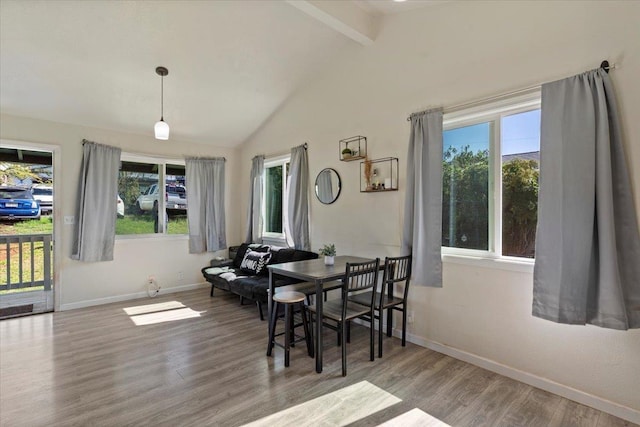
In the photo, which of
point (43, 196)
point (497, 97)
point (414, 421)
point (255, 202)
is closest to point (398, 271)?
A: point (414, 421)

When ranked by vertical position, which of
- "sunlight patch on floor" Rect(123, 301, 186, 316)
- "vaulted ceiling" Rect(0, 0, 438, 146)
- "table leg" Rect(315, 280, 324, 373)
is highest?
"vaulted ceiling" Rect(0, 0, 438, 146)

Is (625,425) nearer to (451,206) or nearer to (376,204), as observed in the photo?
(451,206)

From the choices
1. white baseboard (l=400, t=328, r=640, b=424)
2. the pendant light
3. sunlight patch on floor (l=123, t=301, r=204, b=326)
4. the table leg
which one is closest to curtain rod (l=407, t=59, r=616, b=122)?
the table leg

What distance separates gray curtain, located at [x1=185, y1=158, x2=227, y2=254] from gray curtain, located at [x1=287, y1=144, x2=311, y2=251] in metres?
1.71

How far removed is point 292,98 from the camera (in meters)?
4.66

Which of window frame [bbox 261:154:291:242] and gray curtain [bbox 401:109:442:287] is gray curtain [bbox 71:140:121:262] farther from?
gray curtain [bbox 401:109:442:287]

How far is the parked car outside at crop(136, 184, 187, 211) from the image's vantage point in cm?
507

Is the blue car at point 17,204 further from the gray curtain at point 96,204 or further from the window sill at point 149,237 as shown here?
the window sill at point 149,237

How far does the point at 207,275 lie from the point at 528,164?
14.0 ft

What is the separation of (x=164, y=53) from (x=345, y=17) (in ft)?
6.53

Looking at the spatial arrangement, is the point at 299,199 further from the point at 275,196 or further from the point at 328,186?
the point at 275,196

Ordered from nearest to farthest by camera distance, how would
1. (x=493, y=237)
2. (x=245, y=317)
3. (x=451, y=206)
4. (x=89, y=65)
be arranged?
1. (x=493, y=237)
2. (x=451, y=206)
3. (x=89, y=65)
4. (x=245, y=317)

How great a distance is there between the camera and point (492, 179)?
278 centimetres

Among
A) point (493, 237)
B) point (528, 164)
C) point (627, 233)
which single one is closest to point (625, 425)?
point (627, 233)
